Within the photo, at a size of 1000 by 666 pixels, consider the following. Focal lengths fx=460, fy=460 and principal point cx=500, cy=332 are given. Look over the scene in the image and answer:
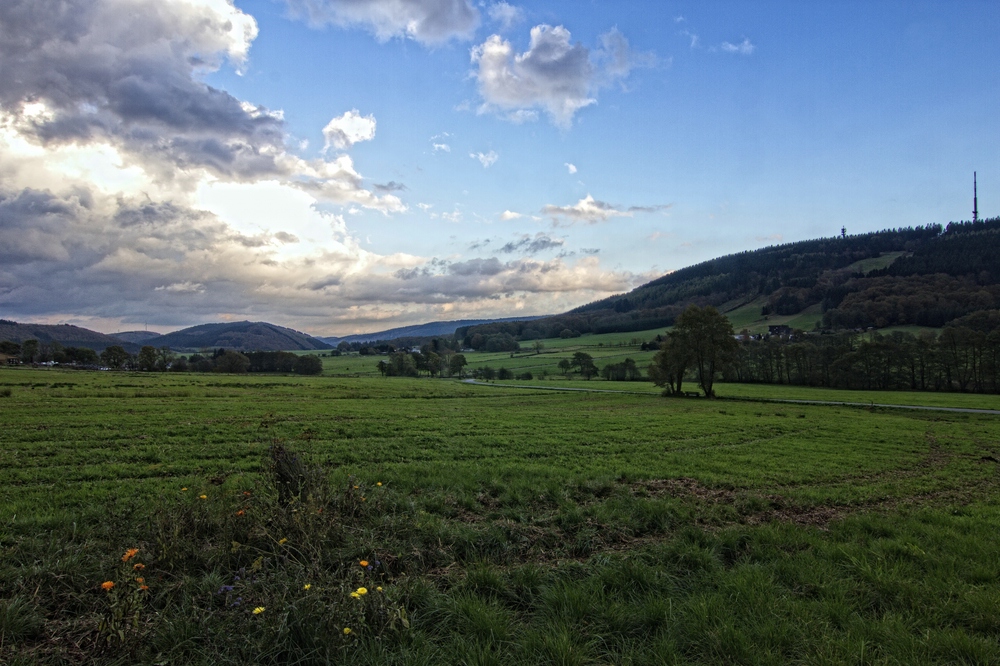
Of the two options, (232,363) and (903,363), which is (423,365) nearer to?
(232,363)

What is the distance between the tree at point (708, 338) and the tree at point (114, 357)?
458 ft

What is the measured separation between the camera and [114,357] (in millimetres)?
122625

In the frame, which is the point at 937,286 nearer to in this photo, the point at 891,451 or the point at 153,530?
the point at 891,451

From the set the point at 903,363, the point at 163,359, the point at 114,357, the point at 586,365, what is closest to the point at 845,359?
the point at 903,363

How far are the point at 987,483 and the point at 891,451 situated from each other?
20.2ft

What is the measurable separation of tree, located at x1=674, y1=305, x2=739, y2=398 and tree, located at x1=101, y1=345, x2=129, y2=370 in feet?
458

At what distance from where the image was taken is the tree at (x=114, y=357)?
122 metres

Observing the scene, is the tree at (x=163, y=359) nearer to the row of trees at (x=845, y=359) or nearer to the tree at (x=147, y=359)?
the tree at (x=147, y=359)

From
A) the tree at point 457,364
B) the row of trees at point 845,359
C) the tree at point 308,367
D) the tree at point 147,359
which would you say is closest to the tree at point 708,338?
the row of trees at point 845,359

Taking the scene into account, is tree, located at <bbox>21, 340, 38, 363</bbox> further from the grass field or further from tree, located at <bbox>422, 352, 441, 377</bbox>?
the grass field

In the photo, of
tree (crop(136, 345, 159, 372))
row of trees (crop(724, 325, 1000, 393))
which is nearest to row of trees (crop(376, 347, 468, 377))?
tree (crop(136, 345, 159, 372))

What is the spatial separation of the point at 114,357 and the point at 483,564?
509ft

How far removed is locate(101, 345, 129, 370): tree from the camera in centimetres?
12214

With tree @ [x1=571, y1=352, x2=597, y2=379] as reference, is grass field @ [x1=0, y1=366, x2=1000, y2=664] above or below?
above
